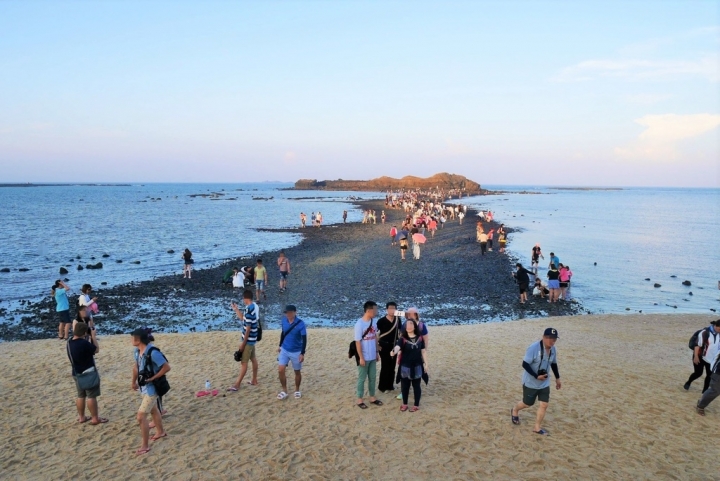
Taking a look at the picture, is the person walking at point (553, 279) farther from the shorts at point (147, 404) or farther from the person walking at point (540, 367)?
the shorts at point (147, 404)

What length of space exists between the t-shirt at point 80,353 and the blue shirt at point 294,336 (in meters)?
2.91

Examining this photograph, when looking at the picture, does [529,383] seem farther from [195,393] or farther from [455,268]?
[455,268]

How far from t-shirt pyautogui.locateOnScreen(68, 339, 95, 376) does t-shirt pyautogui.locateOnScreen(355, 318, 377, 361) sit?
408cm

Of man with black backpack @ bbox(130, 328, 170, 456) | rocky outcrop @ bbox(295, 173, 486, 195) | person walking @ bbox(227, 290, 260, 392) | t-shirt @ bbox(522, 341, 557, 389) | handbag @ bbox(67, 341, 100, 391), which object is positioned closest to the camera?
man with black backpack @ bbox(130, 328, 170, 456)

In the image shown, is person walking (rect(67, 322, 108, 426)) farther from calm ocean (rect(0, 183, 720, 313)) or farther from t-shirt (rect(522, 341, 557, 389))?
calm ocean (rect(0, 183, 720, 313))

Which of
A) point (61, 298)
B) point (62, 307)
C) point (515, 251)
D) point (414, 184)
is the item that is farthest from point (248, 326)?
point (414, 184)

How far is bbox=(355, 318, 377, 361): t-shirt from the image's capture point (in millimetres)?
7371

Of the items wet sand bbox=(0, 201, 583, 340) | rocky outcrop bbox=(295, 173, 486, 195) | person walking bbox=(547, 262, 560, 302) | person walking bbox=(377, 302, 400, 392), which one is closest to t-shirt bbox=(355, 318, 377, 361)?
person walking bbox=(377, 302, 400, 392)

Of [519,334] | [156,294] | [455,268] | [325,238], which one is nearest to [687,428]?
[519,334]

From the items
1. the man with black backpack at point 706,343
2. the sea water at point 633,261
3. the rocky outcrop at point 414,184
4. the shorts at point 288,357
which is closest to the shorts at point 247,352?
the shorts at point 288,357

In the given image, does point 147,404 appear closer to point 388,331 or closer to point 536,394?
point 388,331

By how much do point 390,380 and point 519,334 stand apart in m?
6.36

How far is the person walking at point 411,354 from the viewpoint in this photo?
715 centimetres

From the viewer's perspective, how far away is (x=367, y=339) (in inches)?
294
